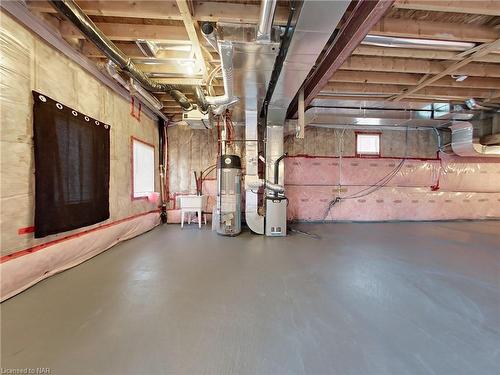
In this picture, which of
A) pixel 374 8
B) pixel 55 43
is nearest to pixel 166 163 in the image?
pixel 55 43

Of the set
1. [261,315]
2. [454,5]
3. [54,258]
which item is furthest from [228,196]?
[454,5]

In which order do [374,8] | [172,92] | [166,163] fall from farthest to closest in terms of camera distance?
[166,163], [172,92], [374,8]

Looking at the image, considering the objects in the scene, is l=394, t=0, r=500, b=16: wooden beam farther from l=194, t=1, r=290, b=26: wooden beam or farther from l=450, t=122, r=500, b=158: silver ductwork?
l=450, t=122, r=500, b=158: silver ductwork

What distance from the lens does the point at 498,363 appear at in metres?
1.11

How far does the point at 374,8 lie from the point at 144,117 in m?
3.83

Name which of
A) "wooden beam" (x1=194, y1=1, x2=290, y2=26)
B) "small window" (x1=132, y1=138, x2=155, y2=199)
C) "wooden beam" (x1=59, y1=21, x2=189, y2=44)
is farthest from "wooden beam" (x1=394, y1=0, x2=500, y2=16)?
"small window" (x1=132, y1=138, x2=155, y2=199)

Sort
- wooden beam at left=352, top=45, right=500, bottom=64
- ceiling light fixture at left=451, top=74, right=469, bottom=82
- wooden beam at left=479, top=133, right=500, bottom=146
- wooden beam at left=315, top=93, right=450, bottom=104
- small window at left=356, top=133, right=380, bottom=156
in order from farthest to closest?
small window at left=356, top=133, right=380, bottom=156, wooden beam at left=479, top=133, right=500, bottom=146, wooden beam at left=315, top=93, right=450, bottom=104, ceiling light fixture at left=451, top=74, right=469, bottom=82, wooden beam at left=352, top=45, right=500, bottom=64

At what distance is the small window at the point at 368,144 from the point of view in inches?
205

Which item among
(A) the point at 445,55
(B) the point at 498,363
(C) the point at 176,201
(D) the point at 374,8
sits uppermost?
(A) the point at 445,55

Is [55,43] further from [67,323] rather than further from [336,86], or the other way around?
[336,86]

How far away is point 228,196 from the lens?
3.79 m

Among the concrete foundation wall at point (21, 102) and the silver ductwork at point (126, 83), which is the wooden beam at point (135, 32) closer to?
the concrete foundation wall at point (21, 102)

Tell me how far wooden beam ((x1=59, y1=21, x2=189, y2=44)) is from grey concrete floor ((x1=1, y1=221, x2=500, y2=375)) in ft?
7.83

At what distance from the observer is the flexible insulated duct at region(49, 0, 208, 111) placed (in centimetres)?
154
